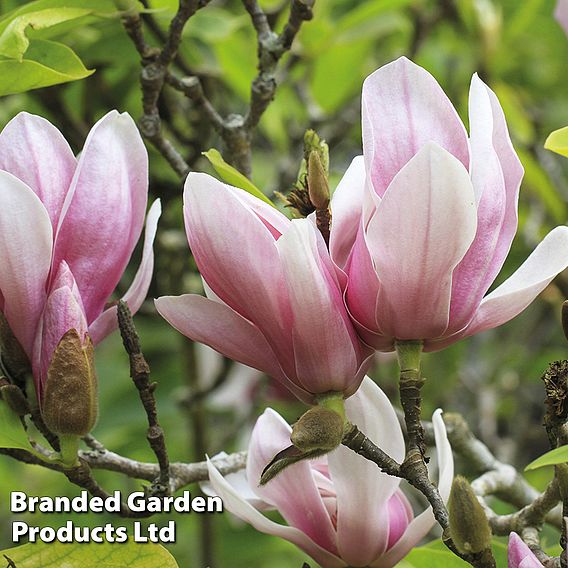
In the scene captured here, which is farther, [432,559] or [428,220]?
[432,559]

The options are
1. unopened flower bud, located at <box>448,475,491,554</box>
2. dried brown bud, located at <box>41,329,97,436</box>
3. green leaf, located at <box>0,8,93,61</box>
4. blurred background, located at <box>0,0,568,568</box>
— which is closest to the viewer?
unopened flower bud, located at <box>448,475,491,554</box>

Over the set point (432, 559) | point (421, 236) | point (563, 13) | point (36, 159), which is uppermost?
point (563, 13)

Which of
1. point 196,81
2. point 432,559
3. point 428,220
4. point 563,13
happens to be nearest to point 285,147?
point 563,13

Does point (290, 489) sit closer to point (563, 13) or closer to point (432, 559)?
point (432, 559)

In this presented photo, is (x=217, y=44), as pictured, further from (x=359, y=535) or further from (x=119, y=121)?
(x=359, y=535)

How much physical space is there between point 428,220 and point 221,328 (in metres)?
0.17

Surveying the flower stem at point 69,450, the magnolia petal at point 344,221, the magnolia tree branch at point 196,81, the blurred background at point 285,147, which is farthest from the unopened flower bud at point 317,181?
the blurred background at point 285,147

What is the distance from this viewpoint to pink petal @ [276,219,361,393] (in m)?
0.63

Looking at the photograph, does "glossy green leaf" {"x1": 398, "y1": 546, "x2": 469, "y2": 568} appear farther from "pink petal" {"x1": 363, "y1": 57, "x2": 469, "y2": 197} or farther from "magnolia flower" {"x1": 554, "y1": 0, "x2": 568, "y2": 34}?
"magnolia flower" {"x1": 554, "y1": 0, "x2": 568, "y2": 34}

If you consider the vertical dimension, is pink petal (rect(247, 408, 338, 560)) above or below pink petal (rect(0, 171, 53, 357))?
below

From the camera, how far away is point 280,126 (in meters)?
1.97

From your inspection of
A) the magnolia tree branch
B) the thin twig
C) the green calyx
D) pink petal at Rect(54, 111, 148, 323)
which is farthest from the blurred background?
the green calyx

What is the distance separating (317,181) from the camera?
66 cm

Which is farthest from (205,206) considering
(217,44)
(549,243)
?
(217,44)
